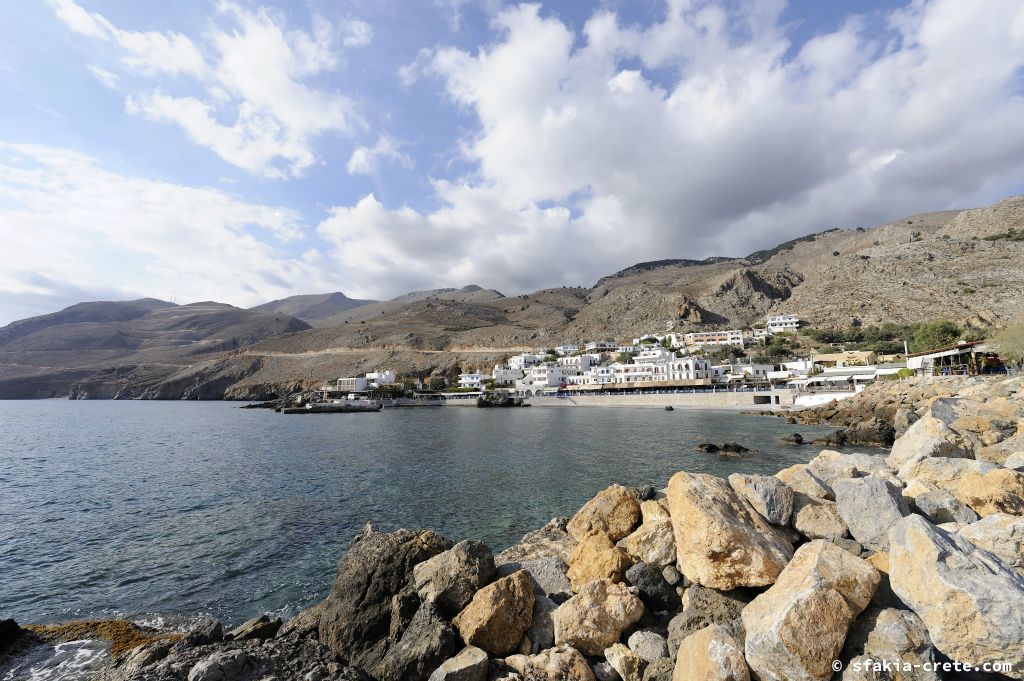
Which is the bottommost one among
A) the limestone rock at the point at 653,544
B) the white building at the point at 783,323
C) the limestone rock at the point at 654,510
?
the limestone rock at the point at 653,544

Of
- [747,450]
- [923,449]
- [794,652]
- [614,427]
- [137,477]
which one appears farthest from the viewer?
[614,427]

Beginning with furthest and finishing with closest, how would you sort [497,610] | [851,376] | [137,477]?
[851,376]
[137,477]
[497,610]

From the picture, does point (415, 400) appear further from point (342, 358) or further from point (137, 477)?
point (137, 477)

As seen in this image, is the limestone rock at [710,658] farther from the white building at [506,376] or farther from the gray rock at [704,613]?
the white building at [506,376]

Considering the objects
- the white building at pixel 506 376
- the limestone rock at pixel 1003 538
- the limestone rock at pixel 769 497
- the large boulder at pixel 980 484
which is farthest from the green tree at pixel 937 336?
the limestone rock at pixel 769 497

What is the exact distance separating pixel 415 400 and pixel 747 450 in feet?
308

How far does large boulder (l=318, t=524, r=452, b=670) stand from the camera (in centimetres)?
681

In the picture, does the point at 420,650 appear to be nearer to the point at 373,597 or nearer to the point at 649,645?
the point at 373,597

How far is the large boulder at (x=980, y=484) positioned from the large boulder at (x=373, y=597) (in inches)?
346

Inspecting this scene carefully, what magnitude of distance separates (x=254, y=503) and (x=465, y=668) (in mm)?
16416

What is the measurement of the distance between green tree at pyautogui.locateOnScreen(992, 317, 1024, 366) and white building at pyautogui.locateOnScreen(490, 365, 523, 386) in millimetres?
88419

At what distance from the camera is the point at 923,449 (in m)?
10.1

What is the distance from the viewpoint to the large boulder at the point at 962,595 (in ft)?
13.8

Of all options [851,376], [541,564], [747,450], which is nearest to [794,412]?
[851,376]
